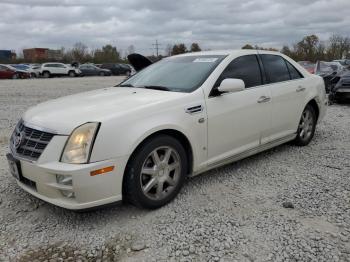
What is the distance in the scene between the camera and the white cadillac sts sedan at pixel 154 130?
305 centimetres

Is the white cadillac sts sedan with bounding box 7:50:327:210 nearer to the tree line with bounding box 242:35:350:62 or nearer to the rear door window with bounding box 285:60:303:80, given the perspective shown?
the rear door window with bounding box 285:60:303:80

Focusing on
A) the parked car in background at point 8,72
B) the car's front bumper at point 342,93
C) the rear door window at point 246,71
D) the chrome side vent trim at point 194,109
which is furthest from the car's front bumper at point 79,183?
the parked car in background at point 8,72

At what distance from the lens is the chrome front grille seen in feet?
10.3

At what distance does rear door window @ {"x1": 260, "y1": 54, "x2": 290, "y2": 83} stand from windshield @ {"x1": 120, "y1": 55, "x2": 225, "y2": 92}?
86cm

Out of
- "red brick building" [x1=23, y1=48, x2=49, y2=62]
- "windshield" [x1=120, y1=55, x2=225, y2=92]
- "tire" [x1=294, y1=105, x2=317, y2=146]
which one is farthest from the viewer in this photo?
"red brick building" [x1=23, y1=48, x2=49, y2=62]

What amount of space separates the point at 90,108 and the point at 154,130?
66 centimetres

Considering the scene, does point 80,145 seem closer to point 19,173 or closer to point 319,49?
point 19,173

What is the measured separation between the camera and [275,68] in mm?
5027

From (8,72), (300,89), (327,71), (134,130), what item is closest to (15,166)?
(134,130)

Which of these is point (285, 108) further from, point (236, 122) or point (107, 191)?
point (107, 191)

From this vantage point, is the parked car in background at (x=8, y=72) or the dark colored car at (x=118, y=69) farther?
the dark colored car at (x=118, y=69)

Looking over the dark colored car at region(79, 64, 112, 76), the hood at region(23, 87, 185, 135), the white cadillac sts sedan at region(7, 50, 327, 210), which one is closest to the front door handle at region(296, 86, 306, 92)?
the white cadillac sts sedan at region(7, 50, 327, 210)

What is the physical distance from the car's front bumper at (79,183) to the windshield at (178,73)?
1.31 metres

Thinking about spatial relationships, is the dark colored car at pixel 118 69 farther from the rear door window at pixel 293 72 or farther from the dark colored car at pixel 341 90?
the rear door window at pixel 293 72
